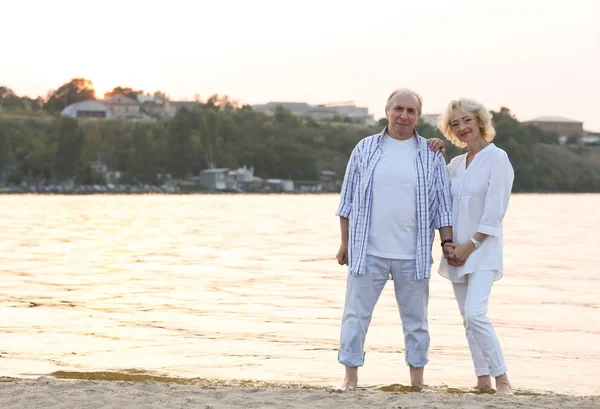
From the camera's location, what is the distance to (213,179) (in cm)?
12862

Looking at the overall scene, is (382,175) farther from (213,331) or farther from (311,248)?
(311,248)

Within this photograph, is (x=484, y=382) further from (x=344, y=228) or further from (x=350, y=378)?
(x=344, y=228)

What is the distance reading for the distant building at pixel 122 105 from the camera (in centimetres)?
19012

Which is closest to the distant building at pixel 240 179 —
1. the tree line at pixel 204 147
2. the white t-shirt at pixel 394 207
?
the tree line at pixel 204 147

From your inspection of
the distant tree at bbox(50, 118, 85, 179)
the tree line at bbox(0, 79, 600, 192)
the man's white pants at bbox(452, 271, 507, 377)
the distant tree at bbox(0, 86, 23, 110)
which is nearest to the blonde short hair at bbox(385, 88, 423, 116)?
the man's white pants at bbox(452, 271, 507, 377)

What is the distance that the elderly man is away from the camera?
6738mm

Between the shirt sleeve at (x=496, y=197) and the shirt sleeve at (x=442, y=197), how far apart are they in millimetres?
225

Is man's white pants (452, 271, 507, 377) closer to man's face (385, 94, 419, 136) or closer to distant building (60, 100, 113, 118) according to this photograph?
man's face (385, 94, 419, 136)

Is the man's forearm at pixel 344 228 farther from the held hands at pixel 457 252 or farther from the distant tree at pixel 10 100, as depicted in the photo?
the distant tree at pixel 10 100

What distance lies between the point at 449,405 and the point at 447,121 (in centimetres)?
189

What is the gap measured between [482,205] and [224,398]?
6.47 ft

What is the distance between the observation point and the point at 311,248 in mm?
25891

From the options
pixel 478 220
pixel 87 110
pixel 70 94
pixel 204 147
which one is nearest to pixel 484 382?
pixel 478 220

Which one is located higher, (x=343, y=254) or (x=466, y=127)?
(x=466, y=127)
